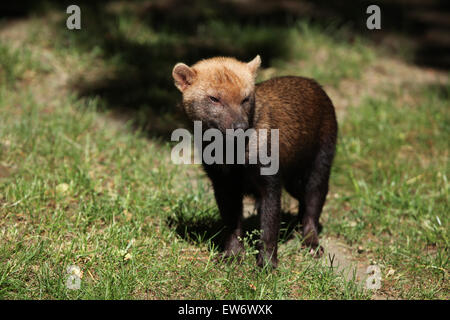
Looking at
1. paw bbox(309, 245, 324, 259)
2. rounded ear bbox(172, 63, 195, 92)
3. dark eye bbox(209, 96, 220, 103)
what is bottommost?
paw bbox(309, 245, 324, 259)

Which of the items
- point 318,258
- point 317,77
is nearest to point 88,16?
point 317,77

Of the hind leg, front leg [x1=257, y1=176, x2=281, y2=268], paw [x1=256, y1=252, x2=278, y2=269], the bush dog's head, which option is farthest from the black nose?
the hind leg

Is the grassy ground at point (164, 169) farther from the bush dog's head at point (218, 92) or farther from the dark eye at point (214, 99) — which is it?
the dark eye at point (214, 99)

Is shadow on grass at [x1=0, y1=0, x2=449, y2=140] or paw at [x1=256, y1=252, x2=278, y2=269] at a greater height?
shadow on grass at [x1=0, y1=0, x2=449, y2=140]

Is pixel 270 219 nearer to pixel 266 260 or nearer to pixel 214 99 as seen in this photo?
pixel 266 260

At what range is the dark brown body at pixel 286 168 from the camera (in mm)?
4762

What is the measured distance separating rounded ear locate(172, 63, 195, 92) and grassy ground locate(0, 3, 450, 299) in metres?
1.39

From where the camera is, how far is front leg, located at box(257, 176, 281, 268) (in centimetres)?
473

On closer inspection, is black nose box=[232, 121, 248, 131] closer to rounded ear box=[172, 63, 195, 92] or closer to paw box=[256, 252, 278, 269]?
rounded ear box=[172, 63, 195, 92]

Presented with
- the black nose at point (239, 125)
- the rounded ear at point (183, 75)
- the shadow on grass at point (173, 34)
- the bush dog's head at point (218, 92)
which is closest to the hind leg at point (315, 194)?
the bush dog's head at point (218, 92)

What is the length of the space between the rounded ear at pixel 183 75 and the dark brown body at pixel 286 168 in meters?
0.60

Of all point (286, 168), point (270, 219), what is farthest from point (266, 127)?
point (270, 219)

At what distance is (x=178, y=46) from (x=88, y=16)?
164 cm
